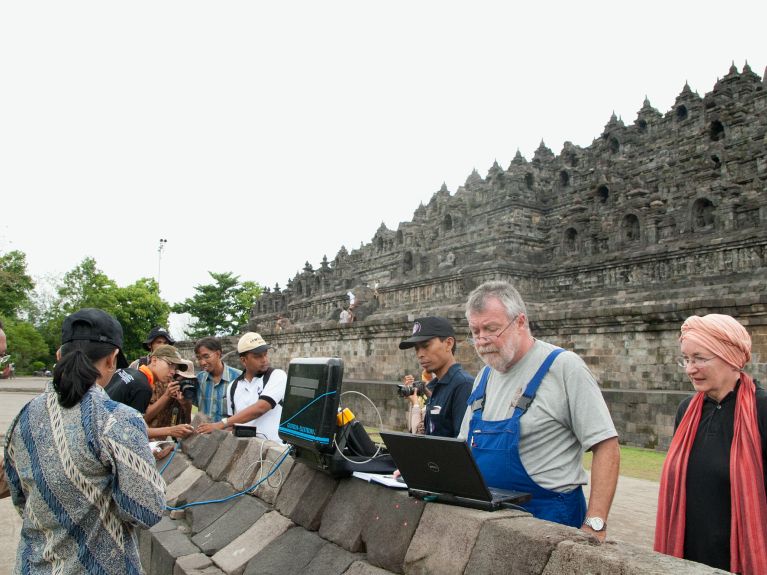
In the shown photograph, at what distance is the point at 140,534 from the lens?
15.6 feet

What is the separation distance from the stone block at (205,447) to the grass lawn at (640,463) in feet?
18.1

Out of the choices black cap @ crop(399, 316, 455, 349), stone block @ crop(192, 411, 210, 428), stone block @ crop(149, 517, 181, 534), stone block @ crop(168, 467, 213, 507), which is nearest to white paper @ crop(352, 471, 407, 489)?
black cap @ crop(399, 316, 455, 349)

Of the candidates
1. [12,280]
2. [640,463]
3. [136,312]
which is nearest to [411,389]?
[640,463]

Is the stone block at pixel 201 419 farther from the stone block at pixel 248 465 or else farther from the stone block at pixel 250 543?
the stone block at pixel 250 543

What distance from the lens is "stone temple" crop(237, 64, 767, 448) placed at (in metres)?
11.4

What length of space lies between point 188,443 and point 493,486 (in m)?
4.23

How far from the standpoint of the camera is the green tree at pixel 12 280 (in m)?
36.8

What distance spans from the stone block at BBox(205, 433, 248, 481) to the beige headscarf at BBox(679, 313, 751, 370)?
138 inches

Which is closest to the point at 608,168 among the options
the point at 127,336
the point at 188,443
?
the point at 188,443

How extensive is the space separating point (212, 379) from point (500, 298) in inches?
173

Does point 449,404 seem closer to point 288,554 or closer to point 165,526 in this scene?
point 288,554

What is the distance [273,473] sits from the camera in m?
4.50

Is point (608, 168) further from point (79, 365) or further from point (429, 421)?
Answer: point (79, 365)

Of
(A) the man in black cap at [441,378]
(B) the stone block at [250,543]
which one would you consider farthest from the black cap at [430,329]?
(B) the stone block at [250,543]
